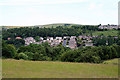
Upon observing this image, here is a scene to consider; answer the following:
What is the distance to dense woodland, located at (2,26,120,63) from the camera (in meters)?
25.4

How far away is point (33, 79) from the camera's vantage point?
9.91 metres

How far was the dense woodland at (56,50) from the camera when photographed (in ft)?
83.4

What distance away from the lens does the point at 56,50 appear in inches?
1752

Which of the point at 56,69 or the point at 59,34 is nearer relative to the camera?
the point at 56,69

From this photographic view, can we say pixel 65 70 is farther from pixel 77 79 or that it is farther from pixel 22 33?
pixel 22 33

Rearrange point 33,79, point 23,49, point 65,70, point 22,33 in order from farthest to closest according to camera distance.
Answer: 1. point 22,33
2. point 23,49
3. point 65,70
4. point 33,79

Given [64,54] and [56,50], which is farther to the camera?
[56,50]

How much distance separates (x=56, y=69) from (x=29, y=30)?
8603 cm

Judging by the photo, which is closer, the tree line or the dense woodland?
the tree line

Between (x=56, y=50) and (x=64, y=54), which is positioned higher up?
(x=64, y=54)

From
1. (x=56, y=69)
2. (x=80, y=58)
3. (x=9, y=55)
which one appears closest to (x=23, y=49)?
(x=9, y=55)

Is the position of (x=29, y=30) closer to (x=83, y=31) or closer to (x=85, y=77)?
(x=83, y=31)

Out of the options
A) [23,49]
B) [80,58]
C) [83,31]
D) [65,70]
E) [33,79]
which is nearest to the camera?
[33,79]

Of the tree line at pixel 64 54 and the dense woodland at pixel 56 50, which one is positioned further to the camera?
the dense woodland at pixel 56 50
